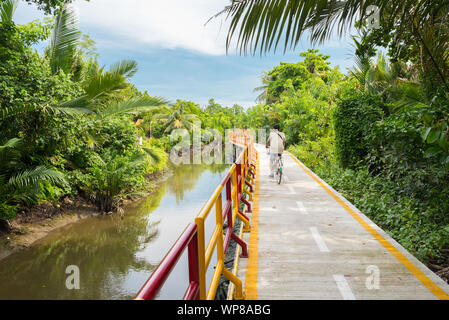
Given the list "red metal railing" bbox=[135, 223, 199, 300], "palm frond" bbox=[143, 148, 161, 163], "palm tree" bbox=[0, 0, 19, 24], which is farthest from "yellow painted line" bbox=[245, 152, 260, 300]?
"palm frond" bbox=[143, 148, 161, 163]

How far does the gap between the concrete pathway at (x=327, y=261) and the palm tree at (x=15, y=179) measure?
5.53 m

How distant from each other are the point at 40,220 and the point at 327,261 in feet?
28.5

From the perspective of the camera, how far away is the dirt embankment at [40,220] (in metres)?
8.36

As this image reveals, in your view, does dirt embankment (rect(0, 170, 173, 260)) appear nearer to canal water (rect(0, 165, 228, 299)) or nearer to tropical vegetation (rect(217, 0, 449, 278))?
canal water (rect(0, 165, 228, 299))

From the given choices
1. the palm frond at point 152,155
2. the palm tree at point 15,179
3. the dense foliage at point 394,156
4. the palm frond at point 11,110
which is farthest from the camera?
the palm frond at point 152,155

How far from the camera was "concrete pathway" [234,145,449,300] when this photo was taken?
12.2ft

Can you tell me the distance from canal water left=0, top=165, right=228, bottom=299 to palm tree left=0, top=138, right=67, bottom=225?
4.02 ft

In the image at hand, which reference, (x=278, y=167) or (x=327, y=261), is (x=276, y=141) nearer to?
(x=278, y=167)

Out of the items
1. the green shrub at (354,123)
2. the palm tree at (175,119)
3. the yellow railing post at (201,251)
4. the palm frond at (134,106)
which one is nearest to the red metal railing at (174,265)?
the yellow railing post at (201,251)

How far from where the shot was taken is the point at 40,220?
986 cm

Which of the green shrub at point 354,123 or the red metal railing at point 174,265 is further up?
the green shrub at point 354,123

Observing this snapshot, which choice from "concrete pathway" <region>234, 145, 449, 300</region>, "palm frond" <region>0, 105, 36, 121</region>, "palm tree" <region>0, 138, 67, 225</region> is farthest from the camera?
"palm tree" <region>0, 138, 67, 225</region>

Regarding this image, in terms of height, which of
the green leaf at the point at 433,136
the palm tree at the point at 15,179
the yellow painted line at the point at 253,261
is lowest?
the yellow painted line at the point at 253,261

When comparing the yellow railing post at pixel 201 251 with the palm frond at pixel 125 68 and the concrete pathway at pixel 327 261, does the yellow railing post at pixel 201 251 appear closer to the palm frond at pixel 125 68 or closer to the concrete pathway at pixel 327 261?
the concrete pathway at pixel 327 261
